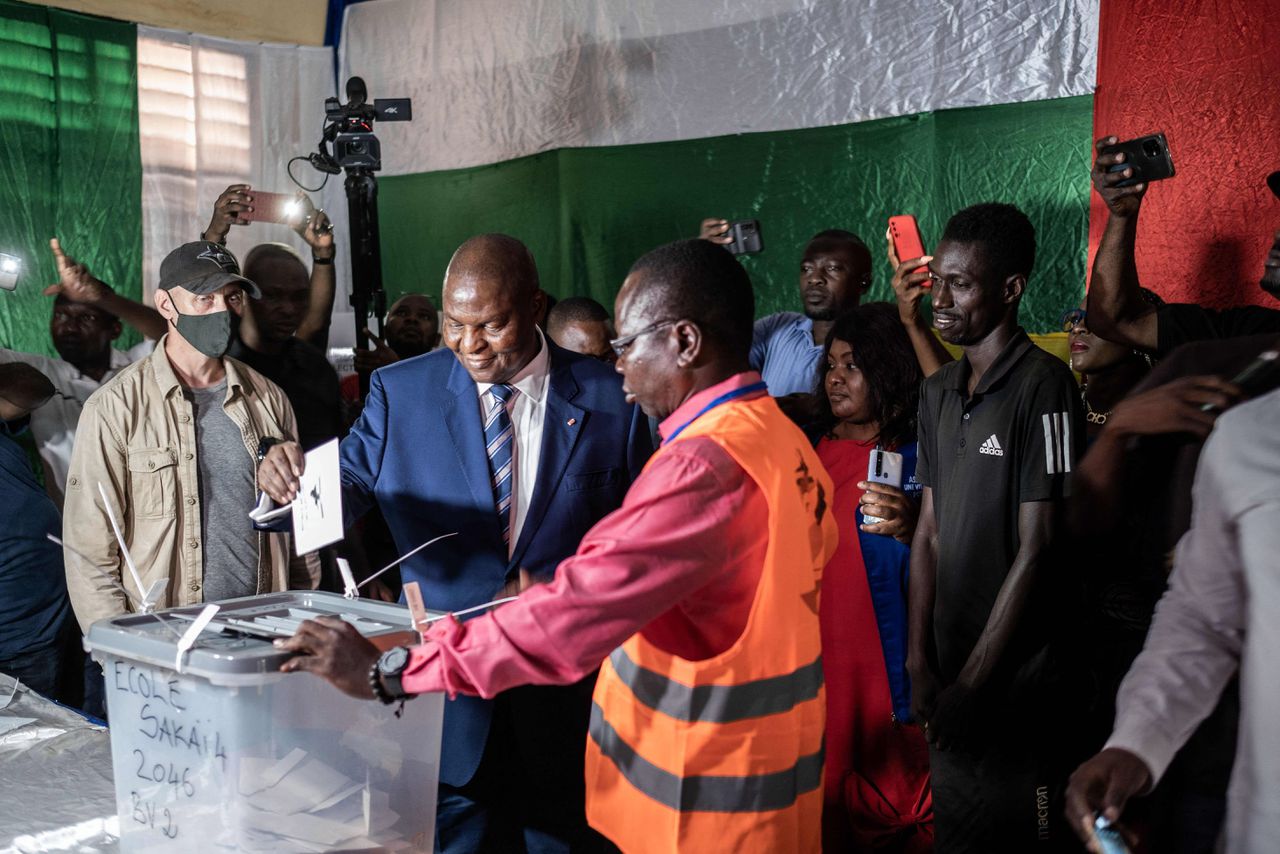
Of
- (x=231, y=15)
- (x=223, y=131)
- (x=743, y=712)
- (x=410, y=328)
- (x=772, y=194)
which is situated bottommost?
(x=743, y=712)

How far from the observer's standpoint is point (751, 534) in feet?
4.66

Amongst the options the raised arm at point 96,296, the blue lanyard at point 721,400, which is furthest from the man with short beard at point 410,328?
the blue lanyard at point 721,400

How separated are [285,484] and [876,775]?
180 centimetres

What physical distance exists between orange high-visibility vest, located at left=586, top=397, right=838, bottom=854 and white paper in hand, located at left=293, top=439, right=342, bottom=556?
1.59 ft

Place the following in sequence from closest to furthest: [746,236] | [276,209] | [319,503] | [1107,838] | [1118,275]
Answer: [1107,838]
[319,503]
[1118,275]
[746,236]
[276,209]

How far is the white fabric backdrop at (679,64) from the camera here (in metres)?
3.96

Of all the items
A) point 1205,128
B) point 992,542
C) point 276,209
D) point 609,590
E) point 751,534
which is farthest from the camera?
point 276,209

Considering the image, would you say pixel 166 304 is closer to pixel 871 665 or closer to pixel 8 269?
pixel 8 269

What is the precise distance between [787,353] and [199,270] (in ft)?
6.09

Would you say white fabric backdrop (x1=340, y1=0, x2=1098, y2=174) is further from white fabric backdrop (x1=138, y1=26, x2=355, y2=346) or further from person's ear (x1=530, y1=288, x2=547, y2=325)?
person's ear (x1=530, y1=288, x2=547, y2=325)

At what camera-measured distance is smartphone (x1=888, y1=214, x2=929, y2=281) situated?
3.46 meters

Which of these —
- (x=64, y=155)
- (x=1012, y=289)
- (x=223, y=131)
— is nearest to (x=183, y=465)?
(x=1012, y=289)

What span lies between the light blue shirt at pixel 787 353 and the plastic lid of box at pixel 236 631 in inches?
75.3

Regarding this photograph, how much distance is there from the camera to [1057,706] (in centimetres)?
227
